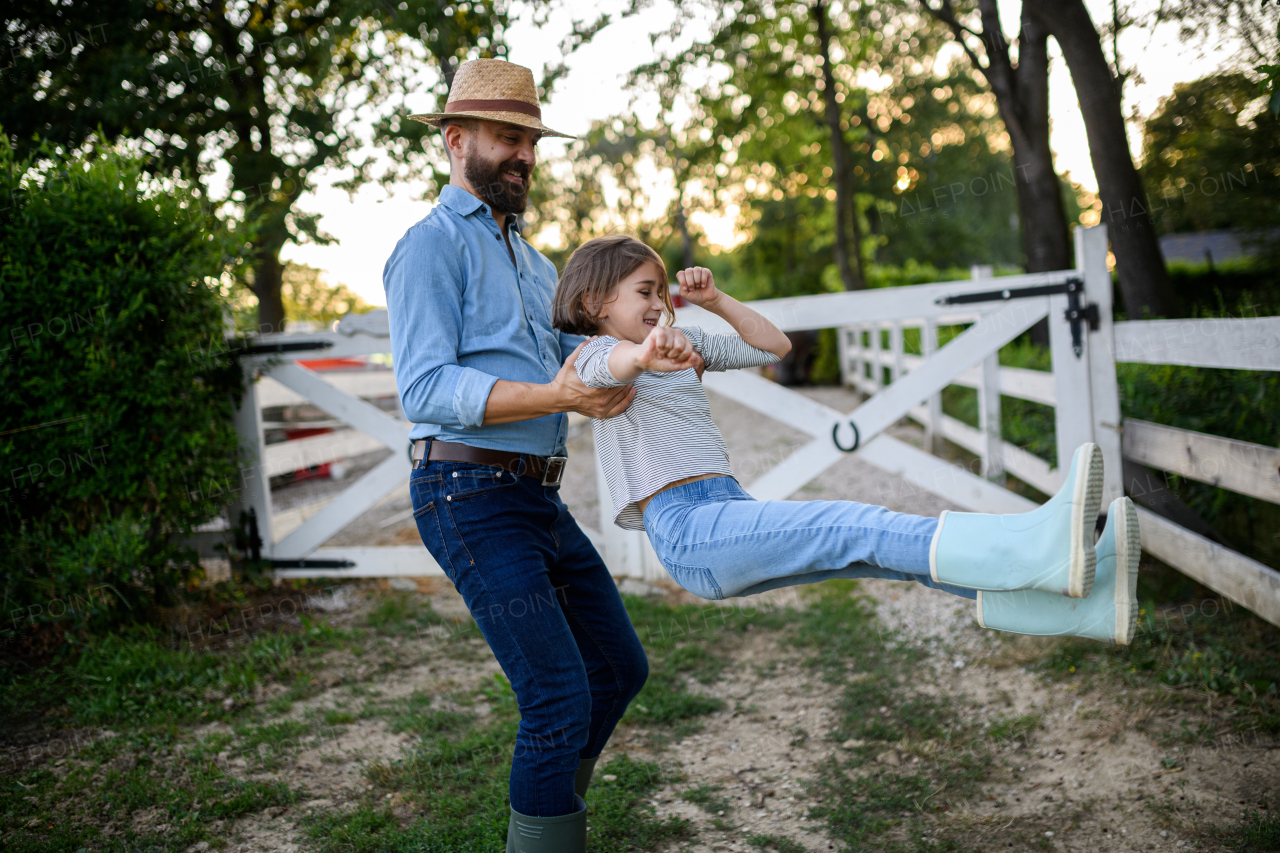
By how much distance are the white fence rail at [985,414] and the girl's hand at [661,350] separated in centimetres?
252

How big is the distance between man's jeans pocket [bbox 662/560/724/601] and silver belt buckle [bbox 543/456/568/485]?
1.22 feet

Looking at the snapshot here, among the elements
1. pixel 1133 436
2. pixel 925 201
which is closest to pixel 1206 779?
pixel 1133 436

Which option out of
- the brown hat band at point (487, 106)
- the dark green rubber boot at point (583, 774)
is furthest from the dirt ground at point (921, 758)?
the brown hat band at point (487, 106)

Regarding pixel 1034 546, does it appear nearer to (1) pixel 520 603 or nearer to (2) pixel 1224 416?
(1) pixel 520 603

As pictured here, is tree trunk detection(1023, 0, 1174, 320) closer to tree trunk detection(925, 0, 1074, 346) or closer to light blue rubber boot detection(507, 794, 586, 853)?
tree trunk detection(925, 0, 1074, 346)

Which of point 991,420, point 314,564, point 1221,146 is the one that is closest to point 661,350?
point 314,564

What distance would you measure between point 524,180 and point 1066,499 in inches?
60.8

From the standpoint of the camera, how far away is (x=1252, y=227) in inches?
573

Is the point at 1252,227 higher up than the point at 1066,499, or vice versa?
the point at 1252,227

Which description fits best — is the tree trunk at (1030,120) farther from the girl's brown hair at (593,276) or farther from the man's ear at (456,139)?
the man's ear at (456,139)

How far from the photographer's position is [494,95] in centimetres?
219

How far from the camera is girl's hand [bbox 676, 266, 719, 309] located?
220cm

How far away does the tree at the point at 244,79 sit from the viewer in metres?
8.01

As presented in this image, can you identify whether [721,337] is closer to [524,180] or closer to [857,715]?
[524,180]
